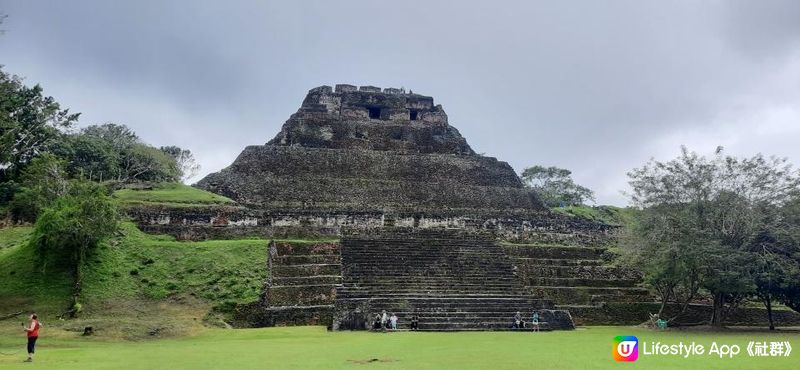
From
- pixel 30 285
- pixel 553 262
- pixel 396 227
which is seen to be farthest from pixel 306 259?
pixel 553 262

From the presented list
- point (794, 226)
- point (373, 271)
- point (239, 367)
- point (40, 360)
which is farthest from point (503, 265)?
point (40, 360)


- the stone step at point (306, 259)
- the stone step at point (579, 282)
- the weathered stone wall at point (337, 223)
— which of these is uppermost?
the weathered stone wall at point (337, 223)

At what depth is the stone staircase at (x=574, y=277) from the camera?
A: 667 inches

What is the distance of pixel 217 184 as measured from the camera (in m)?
21.9

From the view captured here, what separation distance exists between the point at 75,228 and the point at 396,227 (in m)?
9.60

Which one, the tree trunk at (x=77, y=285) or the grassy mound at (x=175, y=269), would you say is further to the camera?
the grassy mound at (x=175, y=269)

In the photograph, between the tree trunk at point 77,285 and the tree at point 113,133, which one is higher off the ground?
the tree at point 113,133

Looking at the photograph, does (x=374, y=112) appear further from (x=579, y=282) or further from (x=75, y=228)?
(x=75, y=228)

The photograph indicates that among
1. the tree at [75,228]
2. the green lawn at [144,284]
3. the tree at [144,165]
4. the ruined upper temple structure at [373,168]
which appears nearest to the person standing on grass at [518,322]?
the ruined upper temple structure at [373,168]

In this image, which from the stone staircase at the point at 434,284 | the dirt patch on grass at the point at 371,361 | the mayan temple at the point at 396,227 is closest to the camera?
the dirt patch on grass at the point at 371,361

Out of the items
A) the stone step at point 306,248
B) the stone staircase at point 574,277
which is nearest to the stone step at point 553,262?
the stone staircase at point 574,277

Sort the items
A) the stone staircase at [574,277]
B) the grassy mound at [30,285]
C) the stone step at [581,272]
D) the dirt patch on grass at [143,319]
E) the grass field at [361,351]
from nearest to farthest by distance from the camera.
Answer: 1. the grass field at [361,351]
2. the dirt patch on grass at [143,319]
3. the grassy mound at [30,285]
4. the stone staircase at [574,277]
5. the stone step at [581,272]

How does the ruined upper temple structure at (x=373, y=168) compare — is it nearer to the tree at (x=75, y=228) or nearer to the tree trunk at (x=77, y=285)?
the tree at (x=75, y=228)

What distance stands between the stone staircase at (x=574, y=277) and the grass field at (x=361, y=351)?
10.9 feet
